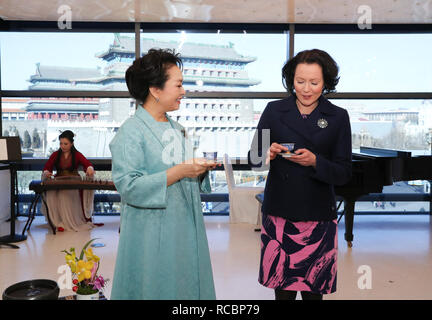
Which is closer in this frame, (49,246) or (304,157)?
(304,157)

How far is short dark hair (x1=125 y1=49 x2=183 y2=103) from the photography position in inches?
69.3

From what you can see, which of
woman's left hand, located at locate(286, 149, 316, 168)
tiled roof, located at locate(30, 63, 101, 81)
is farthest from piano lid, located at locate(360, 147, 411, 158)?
tiled roof, located at locate(30, 63, 101, 81)

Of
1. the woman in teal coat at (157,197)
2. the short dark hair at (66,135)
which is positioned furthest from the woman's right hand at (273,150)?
the short dark hair at (66,135)

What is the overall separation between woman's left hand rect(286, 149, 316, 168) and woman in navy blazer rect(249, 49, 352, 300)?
0.04m

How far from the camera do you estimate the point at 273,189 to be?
6.79 feet

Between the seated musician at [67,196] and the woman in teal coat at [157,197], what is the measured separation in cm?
431

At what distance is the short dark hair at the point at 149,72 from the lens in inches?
69.3

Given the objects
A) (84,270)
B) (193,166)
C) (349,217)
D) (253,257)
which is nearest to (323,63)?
(193,166)

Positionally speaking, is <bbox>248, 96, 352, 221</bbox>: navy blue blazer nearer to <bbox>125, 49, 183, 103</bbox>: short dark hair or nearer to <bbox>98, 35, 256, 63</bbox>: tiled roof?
<bbox>125, 49, 183, 103</bbox>: short dark hair

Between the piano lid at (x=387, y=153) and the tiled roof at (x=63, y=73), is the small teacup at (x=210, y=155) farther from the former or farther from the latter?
the tiled roof at (x=63, y=73)
